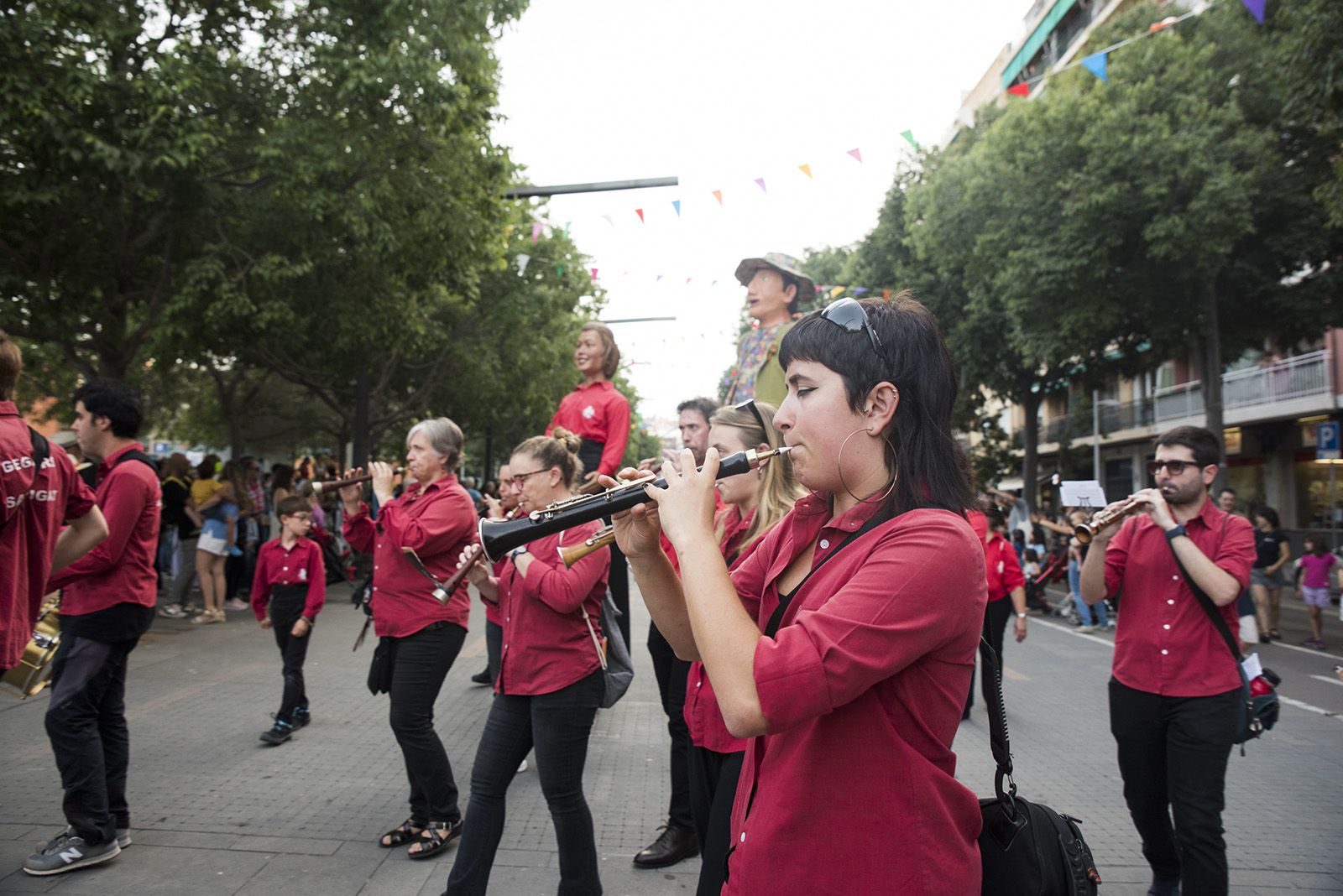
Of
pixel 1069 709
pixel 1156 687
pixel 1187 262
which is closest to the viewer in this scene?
pixel 1156 687

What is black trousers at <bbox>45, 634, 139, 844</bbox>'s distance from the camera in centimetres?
414

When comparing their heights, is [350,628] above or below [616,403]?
below

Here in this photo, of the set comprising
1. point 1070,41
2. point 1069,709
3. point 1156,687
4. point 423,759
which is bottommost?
point 1069,709

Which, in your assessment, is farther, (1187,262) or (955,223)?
(955,223)

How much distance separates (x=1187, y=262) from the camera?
57.4 ft

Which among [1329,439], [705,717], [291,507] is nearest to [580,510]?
[705,717]

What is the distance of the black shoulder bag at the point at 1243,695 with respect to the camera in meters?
3.76

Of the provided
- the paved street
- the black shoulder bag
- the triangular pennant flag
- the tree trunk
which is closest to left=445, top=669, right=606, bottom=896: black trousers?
the paved street

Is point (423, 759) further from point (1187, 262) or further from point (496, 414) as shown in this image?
point (496, 414)

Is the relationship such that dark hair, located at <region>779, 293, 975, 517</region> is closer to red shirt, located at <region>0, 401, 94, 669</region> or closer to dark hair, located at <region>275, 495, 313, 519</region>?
red shirt, located at <region>0, 401, 94, 669</region>

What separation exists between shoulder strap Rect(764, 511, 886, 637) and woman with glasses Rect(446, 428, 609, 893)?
1880mm

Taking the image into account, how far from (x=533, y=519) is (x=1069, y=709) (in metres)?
7.68

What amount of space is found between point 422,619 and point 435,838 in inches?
40.7

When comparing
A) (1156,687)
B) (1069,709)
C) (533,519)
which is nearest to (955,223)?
(1069,709)
